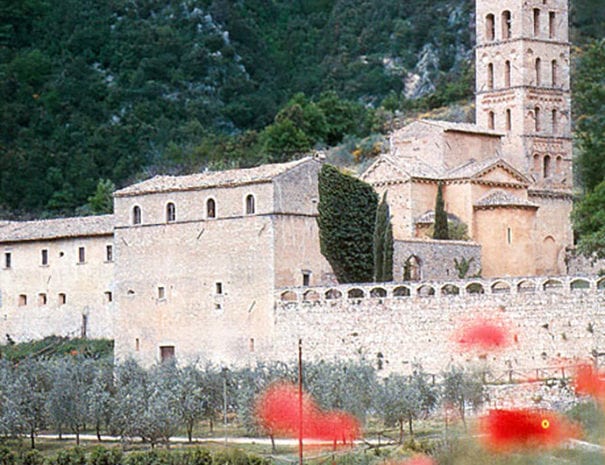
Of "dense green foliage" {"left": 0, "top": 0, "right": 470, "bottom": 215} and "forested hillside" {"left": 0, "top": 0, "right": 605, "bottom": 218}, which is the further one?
"dense green foliage" {"left": 0, "top": 0, "right": 470, "bottom": 215}

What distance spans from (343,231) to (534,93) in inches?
533

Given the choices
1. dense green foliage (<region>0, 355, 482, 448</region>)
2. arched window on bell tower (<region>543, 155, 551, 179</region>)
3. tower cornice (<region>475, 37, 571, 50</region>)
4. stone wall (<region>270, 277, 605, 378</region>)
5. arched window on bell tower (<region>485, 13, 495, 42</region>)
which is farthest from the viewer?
arched window on bell tower (<region>485, 13, 495, 42</region>)

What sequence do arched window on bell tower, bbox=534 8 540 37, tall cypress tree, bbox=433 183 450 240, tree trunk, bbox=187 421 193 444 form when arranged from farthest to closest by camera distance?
arched window on bell tower, bbox=534 8 540 37 < tall cypress tree, bbox=433 183 450 240 < tree trunk, bbox=187 421 193 444

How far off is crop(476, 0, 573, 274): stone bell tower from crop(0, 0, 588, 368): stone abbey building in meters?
0.05

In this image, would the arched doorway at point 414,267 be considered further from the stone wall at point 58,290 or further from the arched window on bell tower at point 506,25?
the arched window on bell tower at point 506,25

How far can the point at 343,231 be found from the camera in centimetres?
5588

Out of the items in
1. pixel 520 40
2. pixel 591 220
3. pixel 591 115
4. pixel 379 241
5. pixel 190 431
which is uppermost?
pixel 520 40

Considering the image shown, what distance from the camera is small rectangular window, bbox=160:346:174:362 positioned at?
191 ft

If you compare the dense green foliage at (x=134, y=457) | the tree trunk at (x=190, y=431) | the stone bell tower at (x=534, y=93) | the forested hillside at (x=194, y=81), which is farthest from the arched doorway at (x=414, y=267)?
the forested hillside at (x=194, y=81)

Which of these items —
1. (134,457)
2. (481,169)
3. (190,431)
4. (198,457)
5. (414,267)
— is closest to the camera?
(198,457)

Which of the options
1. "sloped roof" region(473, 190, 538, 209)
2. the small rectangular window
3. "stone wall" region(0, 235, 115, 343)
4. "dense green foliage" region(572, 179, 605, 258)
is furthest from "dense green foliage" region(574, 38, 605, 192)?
the small rectangular window

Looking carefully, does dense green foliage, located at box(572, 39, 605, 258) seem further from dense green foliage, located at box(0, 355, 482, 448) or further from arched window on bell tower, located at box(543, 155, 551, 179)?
dense green foliage, located at box(0, 355, 482, 448)

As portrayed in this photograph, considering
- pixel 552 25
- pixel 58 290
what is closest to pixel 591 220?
pixel 552 25

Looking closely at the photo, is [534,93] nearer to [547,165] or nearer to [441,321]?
[547,165]
